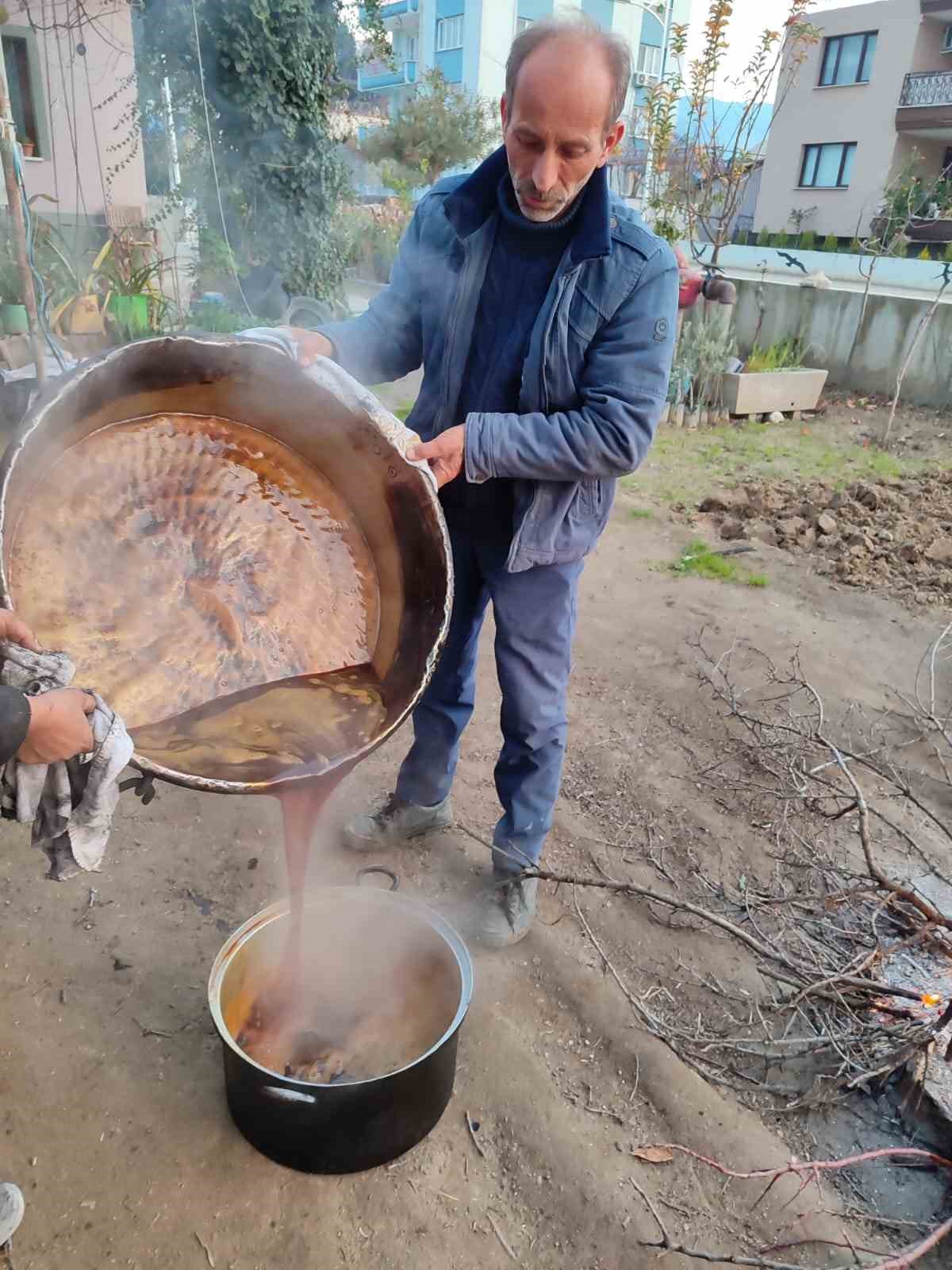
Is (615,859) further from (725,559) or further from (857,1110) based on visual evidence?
(725,559)

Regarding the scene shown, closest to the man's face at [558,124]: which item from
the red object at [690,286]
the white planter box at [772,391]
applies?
the red object at [690,286]

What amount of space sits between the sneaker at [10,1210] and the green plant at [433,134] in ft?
66.2

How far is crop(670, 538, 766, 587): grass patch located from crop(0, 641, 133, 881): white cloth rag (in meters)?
4.07

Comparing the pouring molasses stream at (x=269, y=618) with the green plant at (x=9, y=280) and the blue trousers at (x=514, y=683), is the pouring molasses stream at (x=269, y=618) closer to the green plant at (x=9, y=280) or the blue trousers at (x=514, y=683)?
the blue trousers at (x=514, y=683)

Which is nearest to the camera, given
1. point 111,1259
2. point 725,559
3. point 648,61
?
point 111,1259

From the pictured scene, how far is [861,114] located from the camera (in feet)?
69.6

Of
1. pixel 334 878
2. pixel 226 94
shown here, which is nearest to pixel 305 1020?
pixel 334 878

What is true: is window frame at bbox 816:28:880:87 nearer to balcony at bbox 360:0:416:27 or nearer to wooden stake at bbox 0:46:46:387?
balcony at bbox 360:0:416:27

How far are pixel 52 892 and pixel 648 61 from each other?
35763mm

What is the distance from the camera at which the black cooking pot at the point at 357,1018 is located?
1.78 meters

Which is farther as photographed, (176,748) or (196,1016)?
(196,1016)

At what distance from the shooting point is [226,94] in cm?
807

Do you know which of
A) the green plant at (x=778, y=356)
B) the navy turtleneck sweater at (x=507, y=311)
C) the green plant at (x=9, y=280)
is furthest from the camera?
the green plant at (x=778, y=356)

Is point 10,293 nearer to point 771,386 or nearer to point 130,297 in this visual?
point 130,297
